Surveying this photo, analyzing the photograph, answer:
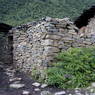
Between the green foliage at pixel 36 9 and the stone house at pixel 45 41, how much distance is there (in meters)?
11.3

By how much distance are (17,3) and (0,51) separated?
12515mm

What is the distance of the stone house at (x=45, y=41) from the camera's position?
6770 mm

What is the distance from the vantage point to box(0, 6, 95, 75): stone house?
22.2ft

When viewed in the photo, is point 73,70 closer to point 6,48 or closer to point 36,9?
point 6,48

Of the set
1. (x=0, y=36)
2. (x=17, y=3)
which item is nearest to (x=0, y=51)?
(x=0, y=36)

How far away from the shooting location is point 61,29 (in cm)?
708

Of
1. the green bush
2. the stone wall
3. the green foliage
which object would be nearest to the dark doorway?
the stone wall

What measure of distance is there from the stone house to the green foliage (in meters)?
11.3

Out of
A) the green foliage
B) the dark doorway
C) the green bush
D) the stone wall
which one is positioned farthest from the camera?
the green foliage

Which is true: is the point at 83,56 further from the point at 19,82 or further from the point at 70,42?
the point at 19,82

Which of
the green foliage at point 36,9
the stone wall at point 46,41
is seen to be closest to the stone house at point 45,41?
the stone wall at point 46,41

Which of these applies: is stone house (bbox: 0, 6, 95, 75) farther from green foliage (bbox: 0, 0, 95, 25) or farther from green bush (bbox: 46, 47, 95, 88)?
green foliage (bbox: 0, 0, 95, 25)

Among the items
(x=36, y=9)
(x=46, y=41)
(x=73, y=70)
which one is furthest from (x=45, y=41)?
(x=36, y=9)

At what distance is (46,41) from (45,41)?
6cm
